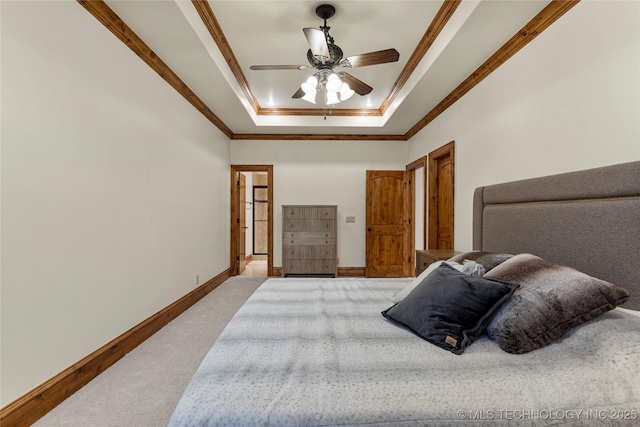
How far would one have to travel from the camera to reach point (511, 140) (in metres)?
2.43

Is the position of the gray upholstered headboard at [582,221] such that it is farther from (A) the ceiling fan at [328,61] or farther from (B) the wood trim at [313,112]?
(B) the wood trim at [313,112]

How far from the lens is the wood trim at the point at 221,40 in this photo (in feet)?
7.34

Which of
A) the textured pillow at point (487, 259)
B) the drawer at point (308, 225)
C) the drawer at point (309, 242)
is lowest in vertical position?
the drawer at point (309, 242)

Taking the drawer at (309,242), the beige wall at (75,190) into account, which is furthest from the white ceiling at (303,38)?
the drawer at (309,242)

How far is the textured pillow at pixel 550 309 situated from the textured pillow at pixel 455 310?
57 millimetres

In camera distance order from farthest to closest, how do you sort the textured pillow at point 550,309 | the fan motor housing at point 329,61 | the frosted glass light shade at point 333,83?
the frosted glass light shade at point 333,83, the fan motor housing at point 329,61, the textured pillow at point 550,309

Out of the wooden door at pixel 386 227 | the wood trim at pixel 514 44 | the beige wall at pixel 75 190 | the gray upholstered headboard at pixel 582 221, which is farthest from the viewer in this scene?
the wooden door at pixel 386 227

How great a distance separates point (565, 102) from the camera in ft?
6.23

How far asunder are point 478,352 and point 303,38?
290 centimetres

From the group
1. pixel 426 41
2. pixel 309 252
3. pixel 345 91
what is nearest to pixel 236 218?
pixel 309 252

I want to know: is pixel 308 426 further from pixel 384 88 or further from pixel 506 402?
pixel 384 88

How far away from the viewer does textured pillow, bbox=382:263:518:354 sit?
48.2 inches

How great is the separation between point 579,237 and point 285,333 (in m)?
1.75

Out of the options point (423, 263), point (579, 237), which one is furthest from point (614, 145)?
point (423, 263)
